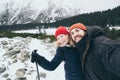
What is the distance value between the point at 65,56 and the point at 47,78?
297 inches

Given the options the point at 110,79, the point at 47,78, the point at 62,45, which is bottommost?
the point at 47,78

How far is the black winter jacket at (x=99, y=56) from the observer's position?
2037 millimetres

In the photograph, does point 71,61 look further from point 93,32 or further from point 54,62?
point 93,32

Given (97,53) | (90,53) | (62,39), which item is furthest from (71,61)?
(97,53)

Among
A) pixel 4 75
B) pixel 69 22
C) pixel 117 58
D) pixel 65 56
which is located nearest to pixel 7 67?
pixel 4 75

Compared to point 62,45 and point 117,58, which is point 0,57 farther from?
point 117,58

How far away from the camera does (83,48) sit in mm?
2627

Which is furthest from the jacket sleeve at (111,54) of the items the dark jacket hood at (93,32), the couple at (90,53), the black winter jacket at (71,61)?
the black winter jacket at (71,61)

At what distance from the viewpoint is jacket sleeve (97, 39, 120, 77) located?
1.98 meters

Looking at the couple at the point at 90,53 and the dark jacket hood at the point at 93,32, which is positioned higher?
the dark jacket hood at the point at 93,32

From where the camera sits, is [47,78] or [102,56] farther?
[47,78]

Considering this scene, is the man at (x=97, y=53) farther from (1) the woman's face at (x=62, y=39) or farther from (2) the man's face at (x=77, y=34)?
(1) the woman's face at (x=62, y=39)

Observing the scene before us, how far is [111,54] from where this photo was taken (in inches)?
80.3

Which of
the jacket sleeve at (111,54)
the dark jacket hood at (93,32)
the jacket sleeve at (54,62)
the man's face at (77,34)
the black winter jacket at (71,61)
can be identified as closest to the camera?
the jacket sleeve at (111,54)
